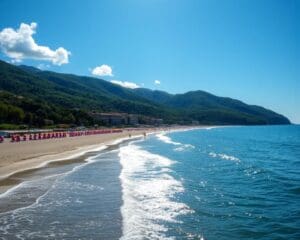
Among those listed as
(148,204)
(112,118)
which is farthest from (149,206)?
(112,118)

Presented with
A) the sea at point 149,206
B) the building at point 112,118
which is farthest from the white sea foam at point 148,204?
the building at point 112,118

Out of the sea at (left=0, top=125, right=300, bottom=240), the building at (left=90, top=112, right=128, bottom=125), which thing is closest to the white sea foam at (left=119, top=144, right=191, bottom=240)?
the sea at (left=0, top=125, right=300, bottom=240)

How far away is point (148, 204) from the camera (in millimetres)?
12742

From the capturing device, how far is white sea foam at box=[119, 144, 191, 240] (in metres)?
9.62

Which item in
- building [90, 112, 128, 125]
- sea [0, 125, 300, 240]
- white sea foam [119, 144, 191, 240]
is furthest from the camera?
building [90, 112, 128, 125]

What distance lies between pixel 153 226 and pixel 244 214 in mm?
3184

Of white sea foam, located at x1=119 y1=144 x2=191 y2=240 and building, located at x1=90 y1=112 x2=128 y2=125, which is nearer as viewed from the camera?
white sea foam, located at x1=119 y1=144 x2=191 y2=240

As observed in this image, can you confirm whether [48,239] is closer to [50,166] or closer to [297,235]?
[297,235]

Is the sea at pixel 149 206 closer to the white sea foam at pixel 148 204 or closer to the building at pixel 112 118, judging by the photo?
the white sea foam at pixel 148 204

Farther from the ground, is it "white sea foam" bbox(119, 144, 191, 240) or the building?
the building

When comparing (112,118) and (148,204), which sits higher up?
(112,118)

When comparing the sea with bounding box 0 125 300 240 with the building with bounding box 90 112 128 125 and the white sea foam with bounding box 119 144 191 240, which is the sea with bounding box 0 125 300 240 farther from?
the building with bounding box 90 112 128 125

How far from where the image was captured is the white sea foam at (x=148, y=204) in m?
9.62

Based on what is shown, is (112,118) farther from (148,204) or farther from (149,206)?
(149,206)
